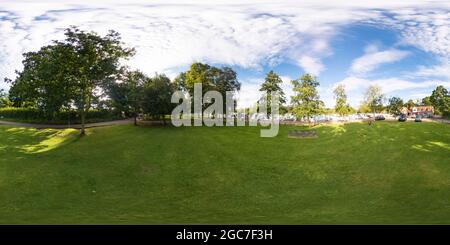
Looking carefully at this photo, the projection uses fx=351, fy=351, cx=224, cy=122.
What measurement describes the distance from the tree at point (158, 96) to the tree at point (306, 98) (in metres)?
3.88

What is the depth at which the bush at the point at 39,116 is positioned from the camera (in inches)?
424

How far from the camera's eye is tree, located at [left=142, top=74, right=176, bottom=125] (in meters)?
10.9

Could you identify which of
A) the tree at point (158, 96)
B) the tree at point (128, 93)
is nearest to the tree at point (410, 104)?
the tree at point (158, 96)

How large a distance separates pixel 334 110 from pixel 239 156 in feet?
10.7

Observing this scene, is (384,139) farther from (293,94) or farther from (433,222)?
(433,222)

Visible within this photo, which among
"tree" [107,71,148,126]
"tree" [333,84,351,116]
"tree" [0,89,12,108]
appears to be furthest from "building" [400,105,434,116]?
"tree" [0,89,12,108]

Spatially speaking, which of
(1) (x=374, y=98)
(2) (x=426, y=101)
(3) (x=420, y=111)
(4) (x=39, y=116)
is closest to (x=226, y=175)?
(1) (x=374, y=98)

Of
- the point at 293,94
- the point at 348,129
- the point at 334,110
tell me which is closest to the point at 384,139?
the point at 348,129

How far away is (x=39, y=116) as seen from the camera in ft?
36.1

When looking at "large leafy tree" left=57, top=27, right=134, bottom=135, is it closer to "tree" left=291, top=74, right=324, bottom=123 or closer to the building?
"tree" left=291, top=74, right=324, bottom=123

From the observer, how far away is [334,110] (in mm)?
10773

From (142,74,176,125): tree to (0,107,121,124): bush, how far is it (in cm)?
104
